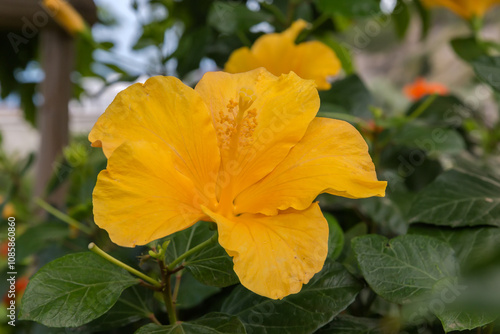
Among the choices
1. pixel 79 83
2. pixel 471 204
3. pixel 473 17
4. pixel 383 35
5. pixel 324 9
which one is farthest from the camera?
pixel 383 35

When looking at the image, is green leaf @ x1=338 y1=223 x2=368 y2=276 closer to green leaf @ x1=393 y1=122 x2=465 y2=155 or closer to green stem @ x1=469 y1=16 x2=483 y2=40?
green leaf @ x1=393 y1=122 x2=465 y2=155

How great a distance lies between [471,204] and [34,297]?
20.6 inches

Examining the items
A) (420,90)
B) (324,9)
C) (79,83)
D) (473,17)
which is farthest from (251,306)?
(79,83)

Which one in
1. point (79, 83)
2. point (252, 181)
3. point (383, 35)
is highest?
point (252, 181)

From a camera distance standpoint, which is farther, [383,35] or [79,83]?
[383,35]

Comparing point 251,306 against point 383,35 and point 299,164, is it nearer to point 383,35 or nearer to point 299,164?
point 299,164

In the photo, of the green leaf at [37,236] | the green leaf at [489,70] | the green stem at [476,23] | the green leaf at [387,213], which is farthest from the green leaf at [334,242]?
the green stem at [476,23]

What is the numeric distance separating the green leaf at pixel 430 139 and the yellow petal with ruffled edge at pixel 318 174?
41cm

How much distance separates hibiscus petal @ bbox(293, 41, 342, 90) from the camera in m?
0.71

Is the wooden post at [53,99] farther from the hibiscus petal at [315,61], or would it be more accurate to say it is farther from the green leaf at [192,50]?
the hibiscus petal at [315,61]

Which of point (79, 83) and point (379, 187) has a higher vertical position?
point (379, 187)

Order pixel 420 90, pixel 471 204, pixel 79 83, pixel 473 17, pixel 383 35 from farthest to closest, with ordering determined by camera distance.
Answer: pixel 383 35 → pixel 79 83 → pixel 420 90 → pixel 473 17 → pixel 471 204

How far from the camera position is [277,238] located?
1.20 ft

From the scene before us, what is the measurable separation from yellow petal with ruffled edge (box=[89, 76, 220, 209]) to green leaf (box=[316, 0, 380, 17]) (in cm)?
47
